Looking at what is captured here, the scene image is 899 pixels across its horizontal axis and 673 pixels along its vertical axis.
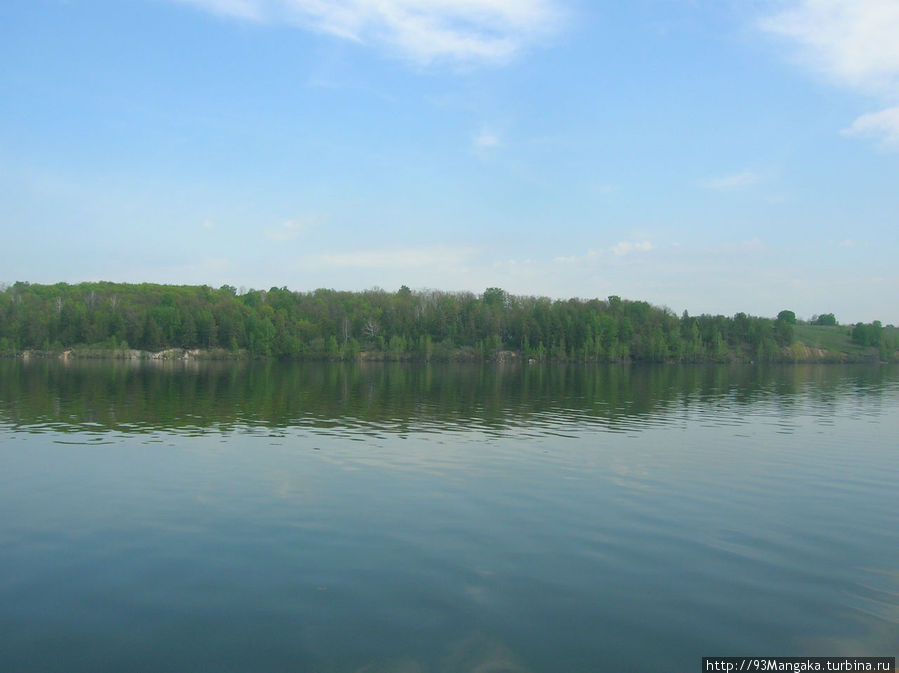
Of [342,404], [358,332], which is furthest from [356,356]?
[342,404]

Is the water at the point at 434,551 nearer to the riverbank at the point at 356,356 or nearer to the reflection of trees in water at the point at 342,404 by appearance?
the reflection of trees in water at the point at 342,404

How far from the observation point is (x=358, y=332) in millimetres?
190625

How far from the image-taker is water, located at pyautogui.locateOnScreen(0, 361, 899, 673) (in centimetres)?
967

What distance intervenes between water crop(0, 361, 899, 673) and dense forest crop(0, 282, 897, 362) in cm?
14439

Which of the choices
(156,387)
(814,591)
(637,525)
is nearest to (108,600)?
(637,525)

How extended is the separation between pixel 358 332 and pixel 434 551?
179 m

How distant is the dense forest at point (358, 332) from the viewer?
167m

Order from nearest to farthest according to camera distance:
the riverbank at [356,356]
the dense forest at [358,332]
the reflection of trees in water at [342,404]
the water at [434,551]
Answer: the water at [434,551] → the reflection of trees in water at [342,404] → the riverbank at [356,356] → the dense forest at [358,332]

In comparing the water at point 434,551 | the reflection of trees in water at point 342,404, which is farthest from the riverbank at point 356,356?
the water at point 434,551

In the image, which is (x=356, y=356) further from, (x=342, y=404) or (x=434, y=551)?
(x=434, y=551)

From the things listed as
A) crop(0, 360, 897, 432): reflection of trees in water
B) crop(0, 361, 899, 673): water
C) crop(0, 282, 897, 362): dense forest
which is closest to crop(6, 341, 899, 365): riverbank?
crop(0, 282, 897, 362): dense forest

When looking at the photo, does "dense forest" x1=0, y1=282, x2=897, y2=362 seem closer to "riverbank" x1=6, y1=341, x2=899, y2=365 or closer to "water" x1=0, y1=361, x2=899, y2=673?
"riverbank" x1=6, y1=341, x2=899, y2=365

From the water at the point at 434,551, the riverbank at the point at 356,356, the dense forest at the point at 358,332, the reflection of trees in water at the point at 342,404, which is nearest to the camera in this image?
the water at the point at 434,551

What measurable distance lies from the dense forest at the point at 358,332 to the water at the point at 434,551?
14439 cm
